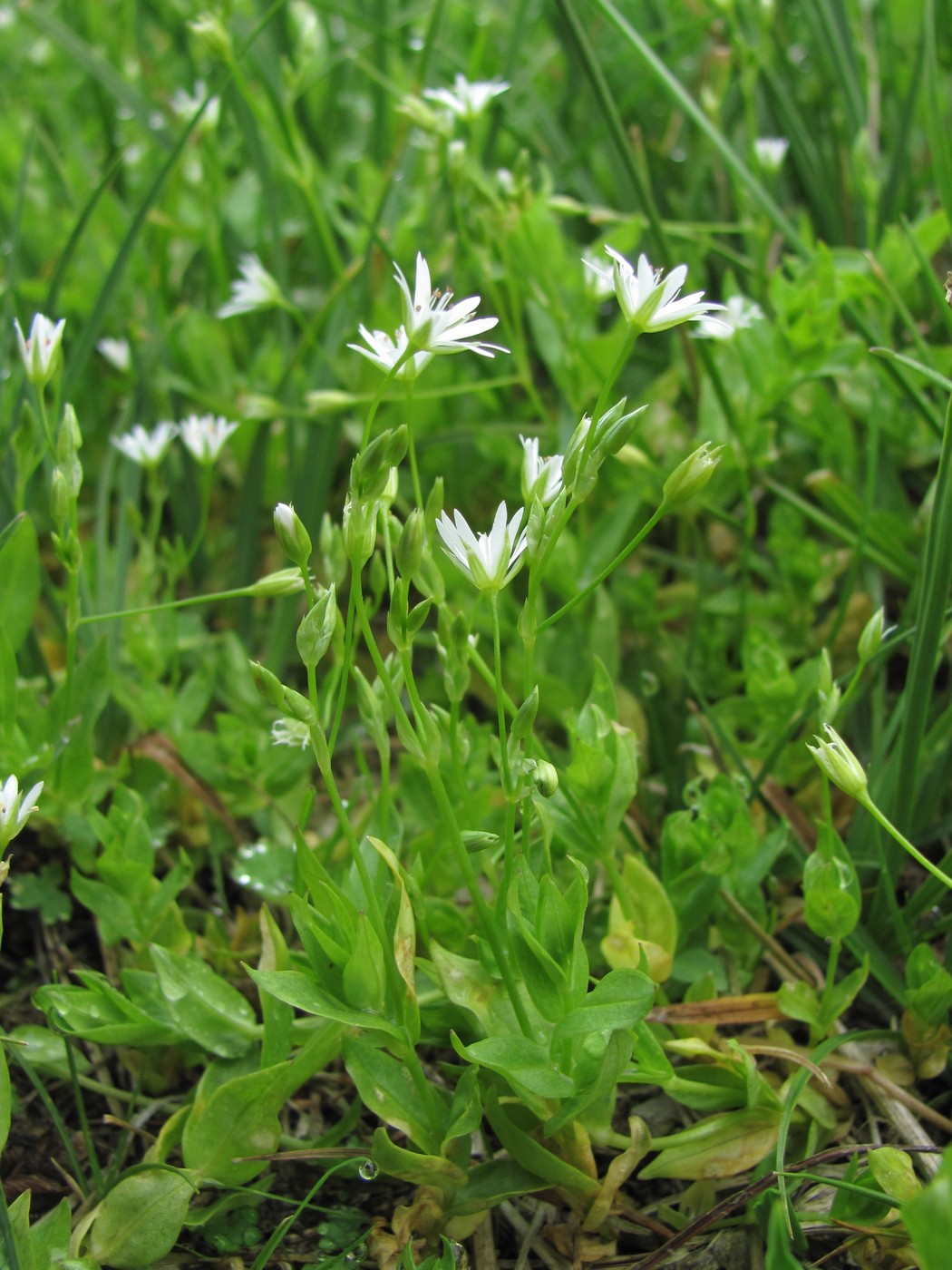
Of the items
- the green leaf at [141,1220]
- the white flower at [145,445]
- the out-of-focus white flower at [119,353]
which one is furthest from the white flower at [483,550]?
the out-of-focus white flower at [119,353]

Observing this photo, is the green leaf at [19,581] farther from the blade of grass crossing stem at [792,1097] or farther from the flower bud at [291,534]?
the blade of grass crossing stem at [792,1097]

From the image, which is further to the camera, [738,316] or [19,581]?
[738,316]

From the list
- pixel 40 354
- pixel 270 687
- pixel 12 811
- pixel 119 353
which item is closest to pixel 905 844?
pixel 270 687

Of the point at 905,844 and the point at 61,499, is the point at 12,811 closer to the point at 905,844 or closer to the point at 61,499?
the point at 61,499

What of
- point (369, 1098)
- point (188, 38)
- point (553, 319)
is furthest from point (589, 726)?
point (188, 38)

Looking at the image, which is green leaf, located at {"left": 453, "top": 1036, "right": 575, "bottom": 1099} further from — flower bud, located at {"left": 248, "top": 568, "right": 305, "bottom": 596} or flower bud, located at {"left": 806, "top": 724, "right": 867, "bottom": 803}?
flower bud, located at {"left": 248, "top": 568, "right": 305, "bottom": 596}

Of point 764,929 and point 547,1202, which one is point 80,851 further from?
point 764,929

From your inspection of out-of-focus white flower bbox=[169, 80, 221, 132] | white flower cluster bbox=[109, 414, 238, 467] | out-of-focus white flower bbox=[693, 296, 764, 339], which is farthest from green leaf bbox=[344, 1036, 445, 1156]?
out-of-focus white flower bbox=[169, 80, 221, 132]
